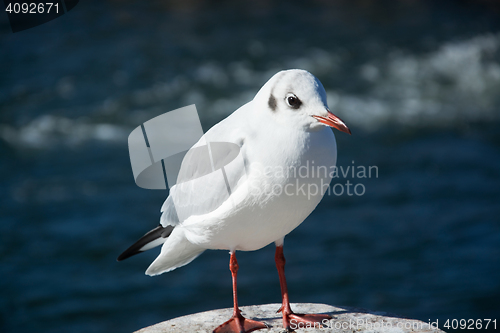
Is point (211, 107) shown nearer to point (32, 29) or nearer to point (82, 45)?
point (82, 45)

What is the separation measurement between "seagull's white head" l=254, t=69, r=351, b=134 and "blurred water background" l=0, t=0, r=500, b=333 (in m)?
6.36

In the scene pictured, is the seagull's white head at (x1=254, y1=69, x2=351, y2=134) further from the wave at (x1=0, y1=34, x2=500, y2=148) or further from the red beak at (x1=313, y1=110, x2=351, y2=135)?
the wave at (x1=0, y1=34, x2=500, y2=148)

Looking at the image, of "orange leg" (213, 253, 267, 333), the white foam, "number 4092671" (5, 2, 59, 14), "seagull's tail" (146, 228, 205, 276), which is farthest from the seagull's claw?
"number 4092671" (5, 2, 59, 14)

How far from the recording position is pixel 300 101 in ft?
12.5

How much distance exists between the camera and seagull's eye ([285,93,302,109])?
383 centimetres

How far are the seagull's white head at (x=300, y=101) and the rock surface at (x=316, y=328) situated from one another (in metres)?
1.86

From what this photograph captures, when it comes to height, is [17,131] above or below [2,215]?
above

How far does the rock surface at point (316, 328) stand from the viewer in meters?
4.75

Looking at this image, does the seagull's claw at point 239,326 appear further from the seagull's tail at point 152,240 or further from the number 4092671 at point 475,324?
the number 4092671 at point 475,324

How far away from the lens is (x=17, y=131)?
48.1 feet

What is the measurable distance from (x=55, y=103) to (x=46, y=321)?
7.63 metres

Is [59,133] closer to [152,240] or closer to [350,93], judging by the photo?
[350,93]

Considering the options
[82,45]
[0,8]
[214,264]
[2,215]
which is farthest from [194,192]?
[0,8]

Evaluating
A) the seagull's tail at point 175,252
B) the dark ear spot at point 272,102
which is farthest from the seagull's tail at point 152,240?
the dark ear spot at point 272,102
